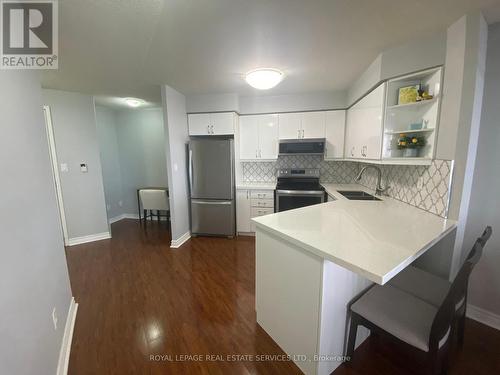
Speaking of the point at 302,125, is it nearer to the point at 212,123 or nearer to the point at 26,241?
the point at 212,123

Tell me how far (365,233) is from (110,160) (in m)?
4.87

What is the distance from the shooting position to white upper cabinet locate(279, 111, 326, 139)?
11.0ft

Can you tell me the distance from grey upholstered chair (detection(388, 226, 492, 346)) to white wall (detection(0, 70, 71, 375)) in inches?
80.8

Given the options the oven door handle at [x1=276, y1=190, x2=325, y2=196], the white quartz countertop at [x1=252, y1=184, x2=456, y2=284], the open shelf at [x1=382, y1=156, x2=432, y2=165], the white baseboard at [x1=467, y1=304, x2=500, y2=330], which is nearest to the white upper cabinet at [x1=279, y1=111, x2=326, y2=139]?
the oven door handle at [x1=276, y1=190, x2=325, y2=196]

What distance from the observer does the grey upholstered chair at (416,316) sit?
3.21ft

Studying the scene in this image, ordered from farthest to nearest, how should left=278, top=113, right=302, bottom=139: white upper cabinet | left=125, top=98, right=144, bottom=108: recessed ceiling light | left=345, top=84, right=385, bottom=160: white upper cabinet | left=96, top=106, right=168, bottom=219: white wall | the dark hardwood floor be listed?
left=96, top=106, right=168, bottom=219: white wall
left=125, top=98, right=144, bottom=108: recessed ceiling light
left=278, top=113, right=302, bottom=139: white upper cabinet
left=345, top=84, right=385, bottom=160: white upper cabinet
the dark hardwood floor

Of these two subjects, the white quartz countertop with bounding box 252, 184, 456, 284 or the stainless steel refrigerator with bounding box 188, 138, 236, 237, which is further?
the stainless steel refrigerator with bounding box 188, 138, 236, 237

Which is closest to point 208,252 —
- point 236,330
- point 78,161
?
point 236,330

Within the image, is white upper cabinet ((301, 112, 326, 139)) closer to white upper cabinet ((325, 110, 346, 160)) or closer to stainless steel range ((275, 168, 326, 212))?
white upper cabinet ((325, 110, 346, 160))

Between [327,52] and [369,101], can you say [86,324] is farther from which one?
[369,101]

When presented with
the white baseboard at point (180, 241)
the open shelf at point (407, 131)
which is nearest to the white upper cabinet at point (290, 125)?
the open shelf at point (407, 131)

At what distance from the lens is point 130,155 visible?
4.54 meters

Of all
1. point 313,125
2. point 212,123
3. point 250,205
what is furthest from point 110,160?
point 313,125

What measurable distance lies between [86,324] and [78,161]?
2573mm
